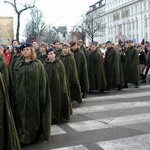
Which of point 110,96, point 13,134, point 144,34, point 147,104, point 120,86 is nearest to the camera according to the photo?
point 13,134

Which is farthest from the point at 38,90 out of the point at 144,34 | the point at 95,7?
the point at 95,7

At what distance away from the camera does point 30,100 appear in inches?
279

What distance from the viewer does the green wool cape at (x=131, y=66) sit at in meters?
15.3

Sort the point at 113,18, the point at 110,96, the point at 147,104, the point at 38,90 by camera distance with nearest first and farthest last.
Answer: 1. the point at 38,90
2. the point at 147,104
3. the point at 110,96
4. the point at 113,18

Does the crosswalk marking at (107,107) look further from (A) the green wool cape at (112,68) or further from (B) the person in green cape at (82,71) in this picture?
(A) the green wool cape at (112,68)

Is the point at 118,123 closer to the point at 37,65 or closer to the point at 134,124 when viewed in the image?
the point at 134,124

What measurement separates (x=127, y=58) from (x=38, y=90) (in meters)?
8.84

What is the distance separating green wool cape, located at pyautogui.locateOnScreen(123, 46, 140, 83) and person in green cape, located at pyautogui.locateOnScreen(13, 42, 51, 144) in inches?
334

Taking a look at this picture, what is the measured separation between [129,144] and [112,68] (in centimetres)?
746

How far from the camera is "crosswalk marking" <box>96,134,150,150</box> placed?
683 centimetres

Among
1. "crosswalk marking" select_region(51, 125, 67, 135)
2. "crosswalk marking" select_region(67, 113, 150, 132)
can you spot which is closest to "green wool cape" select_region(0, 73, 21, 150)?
"crosswalk marking" select_region(51, 125, 67, 135)

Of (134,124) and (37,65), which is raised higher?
(37,65)

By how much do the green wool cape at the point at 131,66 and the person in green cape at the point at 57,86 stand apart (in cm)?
692

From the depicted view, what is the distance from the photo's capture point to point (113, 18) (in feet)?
371
